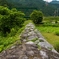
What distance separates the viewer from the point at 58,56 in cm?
470

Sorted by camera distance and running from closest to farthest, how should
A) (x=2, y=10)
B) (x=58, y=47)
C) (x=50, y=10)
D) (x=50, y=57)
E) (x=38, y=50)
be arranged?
1. (x=50, y=57)
2. (x=38, y=50)
3. (x=58, y=47)
4. (x=2, y=10)
5. (x=50, y=10)

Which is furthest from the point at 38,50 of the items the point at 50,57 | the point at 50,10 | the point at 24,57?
the point at 50,10

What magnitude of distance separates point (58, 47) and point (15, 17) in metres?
6.60

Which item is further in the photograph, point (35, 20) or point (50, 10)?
point (50, 10)

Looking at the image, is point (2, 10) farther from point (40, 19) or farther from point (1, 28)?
point (40, 19)

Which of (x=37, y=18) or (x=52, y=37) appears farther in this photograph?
(x=37, y=18)

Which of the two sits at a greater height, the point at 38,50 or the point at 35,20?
the point at 38,50

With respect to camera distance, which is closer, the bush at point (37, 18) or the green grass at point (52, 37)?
the green grass at point (52, 37)

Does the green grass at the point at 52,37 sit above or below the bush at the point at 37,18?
above

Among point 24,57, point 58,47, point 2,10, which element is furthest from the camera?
point 2,10

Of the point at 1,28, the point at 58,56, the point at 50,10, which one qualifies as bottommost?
the point at 50,10

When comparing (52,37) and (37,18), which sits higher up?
(52,37)

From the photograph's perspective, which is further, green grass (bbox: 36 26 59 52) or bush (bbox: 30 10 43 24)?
bush (bbox: 30 10 43 24)

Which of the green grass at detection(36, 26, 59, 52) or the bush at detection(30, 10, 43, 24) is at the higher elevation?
the green grass at detection(36, 26, 59, 52)
